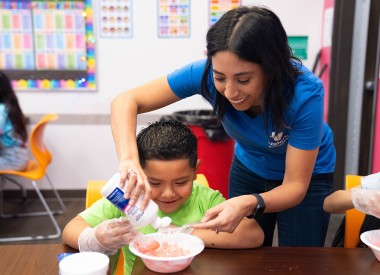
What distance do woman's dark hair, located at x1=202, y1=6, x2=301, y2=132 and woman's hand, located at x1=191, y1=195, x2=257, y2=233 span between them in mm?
285

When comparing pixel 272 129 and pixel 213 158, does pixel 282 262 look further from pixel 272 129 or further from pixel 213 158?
pixel 213 158

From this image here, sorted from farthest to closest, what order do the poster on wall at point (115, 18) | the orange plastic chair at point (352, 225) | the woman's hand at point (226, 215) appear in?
the poster on wall at point (115, 18), the orange plastic chair at point (352, 225), the woman's hand at point (226, 215)

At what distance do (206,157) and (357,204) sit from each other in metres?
2.02

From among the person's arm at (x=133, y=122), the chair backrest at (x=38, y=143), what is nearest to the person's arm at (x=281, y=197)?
the person's arm at (x=133, y=122)

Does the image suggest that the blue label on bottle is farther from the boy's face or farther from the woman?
the boy's face

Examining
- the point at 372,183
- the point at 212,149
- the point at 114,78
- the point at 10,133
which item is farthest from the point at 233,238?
the point at 114,78

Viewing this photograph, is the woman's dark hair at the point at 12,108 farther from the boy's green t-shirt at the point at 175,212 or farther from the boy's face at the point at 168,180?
the boy's face at the point at 168,180

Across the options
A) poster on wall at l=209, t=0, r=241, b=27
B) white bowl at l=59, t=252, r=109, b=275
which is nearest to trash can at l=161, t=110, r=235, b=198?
poster on wall at l=209, t=0, r=241, b=27

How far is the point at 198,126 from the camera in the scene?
3.15m

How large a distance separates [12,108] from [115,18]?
3.95 ft

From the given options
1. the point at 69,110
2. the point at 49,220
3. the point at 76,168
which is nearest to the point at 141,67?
→ the point at 69,110

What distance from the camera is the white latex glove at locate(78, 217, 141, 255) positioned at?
3.33ft

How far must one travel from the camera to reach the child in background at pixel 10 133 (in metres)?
3.03

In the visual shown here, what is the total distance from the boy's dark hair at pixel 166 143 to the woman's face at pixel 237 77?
0.77 feet
